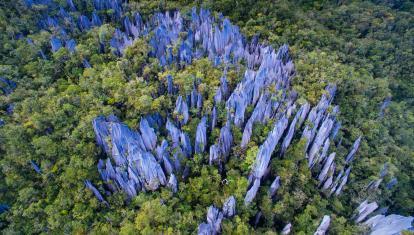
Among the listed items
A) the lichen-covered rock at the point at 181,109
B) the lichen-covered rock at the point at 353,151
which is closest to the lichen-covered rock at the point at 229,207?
the lichen-covered rock at the point at 181,109

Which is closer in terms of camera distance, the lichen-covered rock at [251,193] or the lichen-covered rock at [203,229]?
the lichen-covered rock at [203,229]

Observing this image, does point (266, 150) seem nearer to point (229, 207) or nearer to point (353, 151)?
point (229, 207)

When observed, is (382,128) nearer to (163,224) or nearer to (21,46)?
(163,224)

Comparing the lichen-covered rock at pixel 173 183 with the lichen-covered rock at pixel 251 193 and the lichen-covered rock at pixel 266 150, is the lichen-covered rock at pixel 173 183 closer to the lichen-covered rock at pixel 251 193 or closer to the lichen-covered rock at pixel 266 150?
the lichen-covered rock at pixel 251 193

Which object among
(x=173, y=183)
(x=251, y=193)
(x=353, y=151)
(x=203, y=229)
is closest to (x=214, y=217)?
(x=203, y=229)

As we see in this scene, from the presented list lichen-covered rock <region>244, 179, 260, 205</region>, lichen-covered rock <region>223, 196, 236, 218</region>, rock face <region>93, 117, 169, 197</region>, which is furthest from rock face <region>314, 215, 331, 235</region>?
rock face <region>93, 117, 169, 197</region>

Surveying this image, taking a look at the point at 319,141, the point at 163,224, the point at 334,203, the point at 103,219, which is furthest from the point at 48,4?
the point at 334,203
